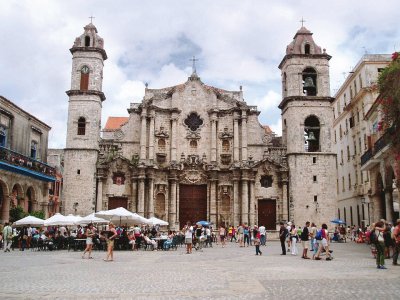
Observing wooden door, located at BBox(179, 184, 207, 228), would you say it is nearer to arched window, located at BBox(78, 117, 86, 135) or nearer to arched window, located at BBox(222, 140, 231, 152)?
arched window, located at BBox(222, 140, 231, 152)

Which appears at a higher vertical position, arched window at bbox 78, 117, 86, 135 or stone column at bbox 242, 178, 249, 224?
arched window at bbox 78, 117, 86, 135

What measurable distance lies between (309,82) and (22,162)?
977 inches

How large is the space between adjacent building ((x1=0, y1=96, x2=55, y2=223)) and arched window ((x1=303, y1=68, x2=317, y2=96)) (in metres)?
23.2

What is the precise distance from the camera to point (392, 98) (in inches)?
816

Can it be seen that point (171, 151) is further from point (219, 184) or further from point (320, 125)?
point (320, 125)

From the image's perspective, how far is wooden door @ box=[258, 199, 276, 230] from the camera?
38625 mm

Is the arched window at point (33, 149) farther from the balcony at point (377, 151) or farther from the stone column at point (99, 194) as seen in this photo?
the balcony at point (377, 151)

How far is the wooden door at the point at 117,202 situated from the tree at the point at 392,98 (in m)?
22.6

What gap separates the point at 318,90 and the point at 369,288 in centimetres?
3153

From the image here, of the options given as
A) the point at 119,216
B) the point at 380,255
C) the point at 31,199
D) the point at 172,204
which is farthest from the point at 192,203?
the point at 380,255

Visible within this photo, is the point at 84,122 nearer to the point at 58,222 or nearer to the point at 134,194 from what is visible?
the point at 134,194

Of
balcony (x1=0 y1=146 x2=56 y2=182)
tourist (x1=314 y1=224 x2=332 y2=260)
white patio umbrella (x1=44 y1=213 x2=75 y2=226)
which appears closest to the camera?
tourist (x1=314 y1=224 x2=332 y2=260)

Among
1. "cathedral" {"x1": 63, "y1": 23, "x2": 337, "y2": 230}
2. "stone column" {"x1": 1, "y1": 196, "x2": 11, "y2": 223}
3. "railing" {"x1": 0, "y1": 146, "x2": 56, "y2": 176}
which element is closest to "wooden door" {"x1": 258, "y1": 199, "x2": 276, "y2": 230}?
"cathedral" {"x1": 63, "y1": 23, "x2": 337, "y2": 230}

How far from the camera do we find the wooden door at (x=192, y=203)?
3900 cm
